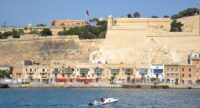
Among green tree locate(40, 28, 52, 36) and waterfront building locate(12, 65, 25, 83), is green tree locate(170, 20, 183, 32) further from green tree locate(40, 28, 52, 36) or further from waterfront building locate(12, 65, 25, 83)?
waterfront building locate(12, 65, 25, 83)

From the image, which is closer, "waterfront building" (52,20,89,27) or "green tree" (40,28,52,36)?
"green tree" (40,28,52,36)

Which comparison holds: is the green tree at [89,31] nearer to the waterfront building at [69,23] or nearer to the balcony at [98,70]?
the waterfront building at [69,23]

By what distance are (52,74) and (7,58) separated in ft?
27.8

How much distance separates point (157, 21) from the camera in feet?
265

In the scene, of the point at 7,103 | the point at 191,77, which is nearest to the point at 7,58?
the point at 191,77

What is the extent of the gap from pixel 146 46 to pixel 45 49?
38.0ft

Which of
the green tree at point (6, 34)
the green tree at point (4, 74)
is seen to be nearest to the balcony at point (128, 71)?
the green tree at point (4, 74)

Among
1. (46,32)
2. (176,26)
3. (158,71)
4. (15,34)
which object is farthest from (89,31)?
(158,71)

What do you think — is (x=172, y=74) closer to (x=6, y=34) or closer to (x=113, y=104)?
(x=113, y=104)

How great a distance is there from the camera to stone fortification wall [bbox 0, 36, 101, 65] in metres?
78.4

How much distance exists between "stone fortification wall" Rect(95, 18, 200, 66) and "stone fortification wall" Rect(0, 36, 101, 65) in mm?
2629

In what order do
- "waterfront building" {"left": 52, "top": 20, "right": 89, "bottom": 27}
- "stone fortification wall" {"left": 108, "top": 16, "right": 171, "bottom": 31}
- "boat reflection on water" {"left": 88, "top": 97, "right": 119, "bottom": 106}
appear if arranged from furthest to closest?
"waterfront building" {"left": 52, "top": 20, "right": 89, "bottom": 27} < "stone fortification wall" {"left": 108, "top": 16, "right": 171, "bottom": 31} < "boat reflection on water" {"left": 88, "top": 97, "right": 119, "bottom": 106}

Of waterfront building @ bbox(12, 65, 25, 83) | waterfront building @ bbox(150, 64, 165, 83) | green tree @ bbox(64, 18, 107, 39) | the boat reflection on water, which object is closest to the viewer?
the boat reflection on water

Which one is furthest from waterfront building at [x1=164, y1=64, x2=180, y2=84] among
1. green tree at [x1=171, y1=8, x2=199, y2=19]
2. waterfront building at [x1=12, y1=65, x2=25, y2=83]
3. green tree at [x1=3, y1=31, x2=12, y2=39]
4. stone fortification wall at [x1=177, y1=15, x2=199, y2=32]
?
Answer: green tree at [x1=3, y1=31, x2=12, y2=39]
